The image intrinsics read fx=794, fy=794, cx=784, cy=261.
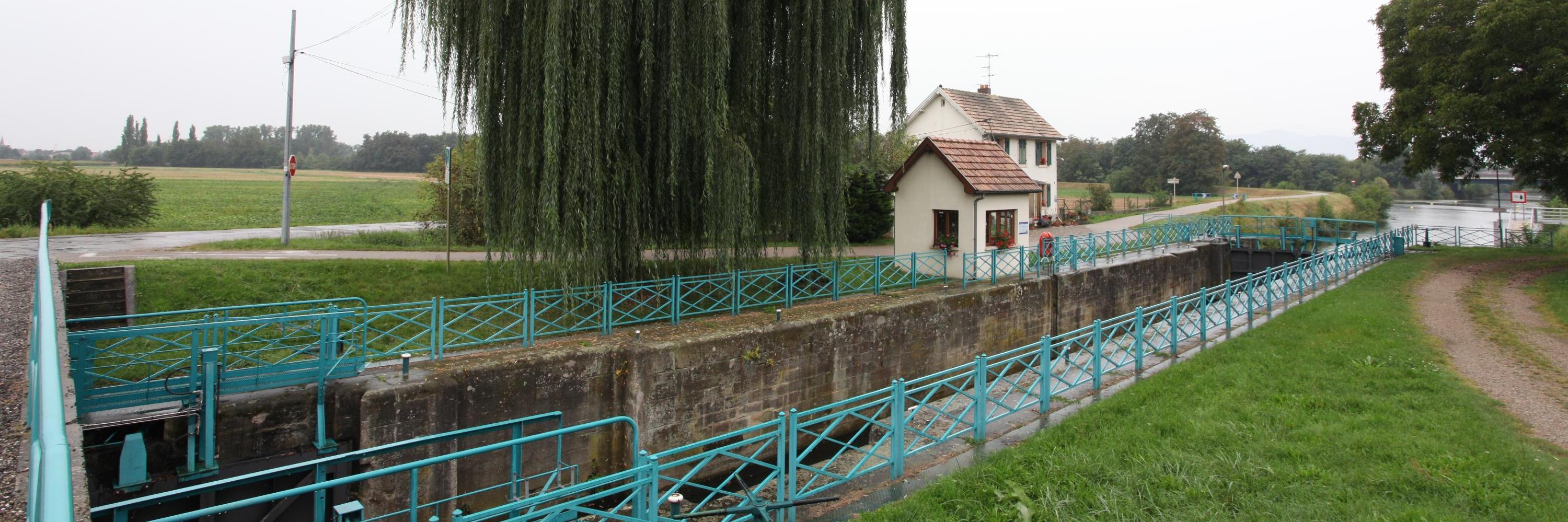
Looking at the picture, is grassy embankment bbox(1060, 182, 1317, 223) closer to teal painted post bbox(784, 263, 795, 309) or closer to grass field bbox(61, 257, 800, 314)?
teal painted post bbox(784, 263, 795, 309)

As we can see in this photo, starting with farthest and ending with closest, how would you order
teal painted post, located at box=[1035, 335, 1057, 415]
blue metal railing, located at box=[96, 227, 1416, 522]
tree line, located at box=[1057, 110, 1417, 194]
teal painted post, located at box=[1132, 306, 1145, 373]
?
tree line, located at box=[1057, 110, 1417, 194] → teal painted post, located at box=[1132, 306, 1145, 373] → teal painted post, located at box=[1035, 335, 1057, 415] → blue metal railing, located at box=[96, 227, 1416, 522]

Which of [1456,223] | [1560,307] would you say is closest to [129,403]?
[1560,307]

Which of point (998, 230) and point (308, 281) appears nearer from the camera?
point (308, 281)

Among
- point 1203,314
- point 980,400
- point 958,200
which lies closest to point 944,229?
point 958,200

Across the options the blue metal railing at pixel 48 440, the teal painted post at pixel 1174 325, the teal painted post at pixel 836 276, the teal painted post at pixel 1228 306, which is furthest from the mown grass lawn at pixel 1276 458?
the teal painted post at pixel 836 276

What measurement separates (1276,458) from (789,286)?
7.92 m

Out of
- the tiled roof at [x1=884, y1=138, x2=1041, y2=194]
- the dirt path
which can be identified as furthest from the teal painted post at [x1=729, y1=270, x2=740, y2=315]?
the dirt path

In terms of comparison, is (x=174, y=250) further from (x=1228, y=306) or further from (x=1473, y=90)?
(x=1473, y=90)

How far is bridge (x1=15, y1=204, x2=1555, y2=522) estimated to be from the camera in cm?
606

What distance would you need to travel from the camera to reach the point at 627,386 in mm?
10438

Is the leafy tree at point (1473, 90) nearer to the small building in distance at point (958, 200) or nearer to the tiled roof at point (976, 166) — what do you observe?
the tiled roof at point (976, 166)

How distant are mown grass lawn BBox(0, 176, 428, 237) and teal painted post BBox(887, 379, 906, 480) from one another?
65.7 feet

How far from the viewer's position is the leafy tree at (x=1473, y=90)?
1828 centimetres

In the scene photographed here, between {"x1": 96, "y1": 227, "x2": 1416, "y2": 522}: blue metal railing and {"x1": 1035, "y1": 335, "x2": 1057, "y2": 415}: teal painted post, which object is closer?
{"x1": 96, "y1": 227, "x2": 1416, "y2": 522}: blue metal railing
